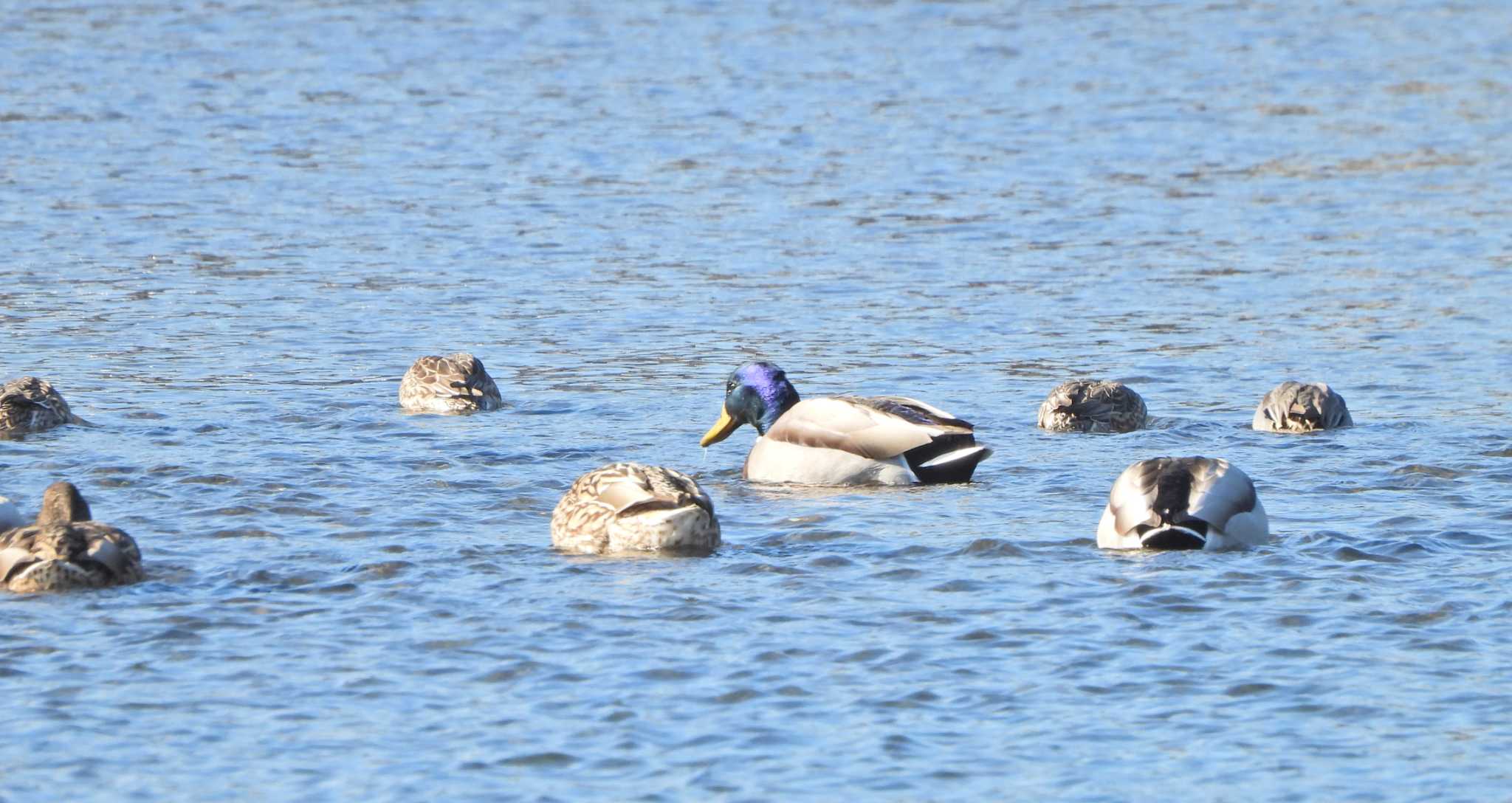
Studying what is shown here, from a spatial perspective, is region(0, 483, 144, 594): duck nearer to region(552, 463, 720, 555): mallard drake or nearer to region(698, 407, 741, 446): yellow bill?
region(552, 463, 720, 555): mallard drake

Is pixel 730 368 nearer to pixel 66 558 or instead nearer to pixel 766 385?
pixel 766 385

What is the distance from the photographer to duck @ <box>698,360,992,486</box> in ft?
43.0

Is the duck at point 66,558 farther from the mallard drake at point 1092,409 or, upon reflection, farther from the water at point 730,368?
the mallard drake at point 1092,409

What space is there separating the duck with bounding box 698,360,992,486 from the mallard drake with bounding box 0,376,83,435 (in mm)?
4003

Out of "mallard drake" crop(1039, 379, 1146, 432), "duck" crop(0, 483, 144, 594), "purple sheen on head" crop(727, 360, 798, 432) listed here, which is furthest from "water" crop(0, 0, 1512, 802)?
"purple sheen on head" crop(727, 360, 798, 432)

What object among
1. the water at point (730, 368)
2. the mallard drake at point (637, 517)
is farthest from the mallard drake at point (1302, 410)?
the mallard drake at point (637, 517)

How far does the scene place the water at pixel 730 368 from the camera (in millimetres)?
8570

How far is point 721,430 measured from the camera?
47.2 feet

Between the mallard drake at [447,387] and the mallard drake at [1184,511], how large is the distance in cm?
512

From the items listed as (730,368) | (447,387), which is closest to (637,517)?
(447,387)

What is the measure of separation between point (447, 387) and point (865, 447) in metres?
3.00

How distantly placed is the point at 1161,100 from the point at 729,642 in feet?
73.6

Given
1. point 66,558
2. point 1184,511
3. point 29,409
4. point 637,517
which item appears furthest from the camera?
point 29,409

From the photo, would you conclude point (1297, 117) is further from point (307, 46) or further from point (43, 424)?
point (43, 424)
